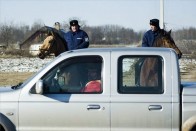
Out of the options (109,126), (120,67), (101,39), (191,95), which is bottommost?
(101,39)

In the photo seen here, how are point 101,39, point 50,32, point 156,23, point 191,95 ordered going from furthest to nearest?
point 101,39
point 50,32
point 156,23
point 191,95

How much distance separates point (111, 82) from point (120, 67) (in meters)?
0.24

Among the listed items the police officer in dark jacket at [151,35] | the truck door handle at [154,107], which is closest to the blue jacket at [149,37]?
the police officer in dark jacket at [151,35]

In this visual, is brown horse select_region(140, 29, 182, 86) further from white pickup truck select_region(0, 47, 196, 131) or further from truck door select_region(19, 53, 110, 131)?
truck door select_region(19, 53, 110, 131)

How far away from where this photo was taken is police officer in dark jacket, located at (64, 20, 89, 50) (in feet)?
34.7

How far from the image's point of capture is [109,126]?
5.77m

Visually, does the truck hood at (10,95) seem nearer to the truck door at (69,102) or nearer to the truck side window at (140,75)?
the truck door at (69,102)

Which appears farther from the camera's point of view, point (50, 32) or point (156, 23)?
point (50, 32)

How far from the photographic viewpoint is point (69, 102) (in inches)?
230

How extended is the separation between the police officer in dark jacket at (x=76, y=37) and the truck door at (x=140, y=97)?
4.68 m

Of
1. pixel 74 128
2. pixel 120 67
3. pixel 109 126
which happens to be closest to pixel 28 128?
pixel 74 128

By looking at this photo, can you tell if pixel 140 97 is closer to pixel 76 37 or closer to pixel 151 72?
pixel 151 72

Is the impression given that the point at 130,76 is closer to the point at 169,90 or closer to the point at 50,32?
the point at 169,90

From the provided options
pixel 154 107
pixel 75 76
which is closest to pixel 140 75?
pixel 154 107
